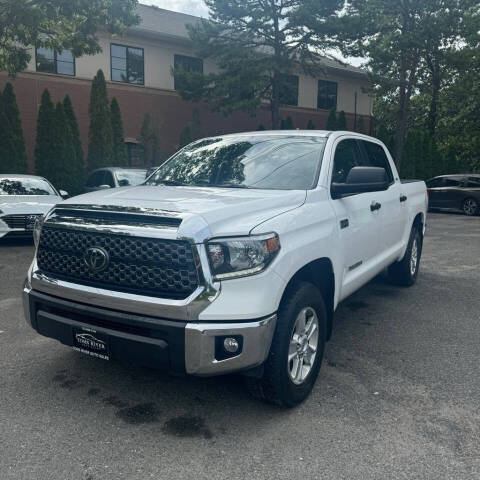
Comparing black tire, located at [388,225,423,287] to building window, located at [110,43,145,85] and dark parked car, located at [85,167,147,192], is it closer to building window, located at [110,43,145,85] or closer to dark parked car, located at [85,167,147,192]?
dark parked car, located at [85,167,147,192]

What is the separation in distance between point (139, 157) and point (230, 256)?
21.2 metres

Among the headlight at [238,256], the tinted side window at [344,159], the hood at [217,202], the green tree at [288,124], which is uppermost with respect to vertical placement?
the green tree at [288,124]

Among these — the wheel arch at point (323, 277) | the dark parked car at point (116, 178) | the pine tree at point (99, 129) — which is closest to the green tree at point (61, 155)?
the pine tree at point (99, 129)

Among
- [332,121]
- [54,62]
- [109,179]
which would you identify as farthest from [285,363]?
[332,121]

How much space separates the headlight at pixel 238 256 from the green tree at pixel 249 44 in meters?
18.8

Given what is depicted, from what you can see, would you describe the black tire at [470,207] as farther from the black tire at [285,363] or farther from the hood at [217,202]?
the black tire at [285,363]

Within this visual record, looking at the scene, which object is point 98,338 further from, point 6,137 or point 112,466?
point 6,137

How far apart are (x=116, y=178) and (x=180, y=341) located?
380 inches

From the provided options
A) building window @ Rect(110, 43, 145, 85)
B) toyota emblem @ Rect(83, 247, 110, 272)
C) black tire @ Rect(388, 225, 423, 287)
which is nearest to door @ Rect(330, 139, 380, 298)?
black tire @ Rect(388, 225, 423, 287)

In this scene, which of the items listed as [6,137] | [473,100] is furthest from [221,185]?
[473,100]

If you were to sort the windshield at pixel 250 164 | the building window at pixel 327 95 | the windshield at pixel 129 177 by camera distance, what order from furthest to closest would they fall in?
the building window at pixel 327 95, the windshield at pixel 129 177, the windshield at pixel 250 164

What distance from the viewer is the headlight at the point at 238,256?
2.98 meters

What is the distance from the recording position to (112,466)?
2.78 metres

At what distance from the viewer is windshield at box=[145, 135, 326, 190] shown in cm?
420
